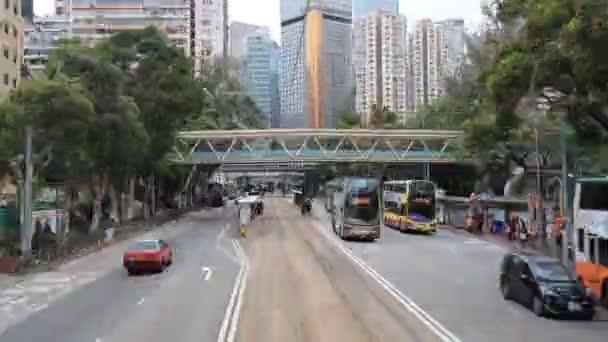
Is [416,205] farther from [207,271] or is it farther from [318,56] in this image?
[318,56]

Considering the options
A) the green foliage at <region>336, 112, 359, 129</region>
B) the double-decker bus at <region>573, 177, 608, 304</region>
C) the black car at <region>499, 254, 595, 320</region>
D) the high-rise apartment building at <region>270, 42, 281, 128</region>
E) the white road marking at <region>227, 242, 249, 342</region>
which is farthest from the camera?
the high-rise apartment building at <region>270, 42, 281, 128</region>

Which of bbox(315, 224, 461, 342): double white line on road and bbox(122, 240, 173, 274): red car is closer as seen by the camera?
bbox(315, 224, 461, 342): double white line on road

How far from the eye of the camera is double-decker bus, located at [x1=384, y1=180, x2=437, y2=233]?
43.2 metres

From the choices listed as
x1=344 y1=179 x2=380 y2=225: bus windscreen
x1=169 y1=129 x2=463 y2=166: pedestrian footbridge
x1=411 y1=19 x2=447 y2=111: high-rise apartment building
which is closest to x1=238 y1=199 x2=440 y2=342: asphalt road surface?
x1=344 y1=179 x2=380 y2=225: bus windscreen

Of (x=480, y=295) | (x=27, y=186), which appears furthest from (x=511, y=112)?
(x=27, y=186)

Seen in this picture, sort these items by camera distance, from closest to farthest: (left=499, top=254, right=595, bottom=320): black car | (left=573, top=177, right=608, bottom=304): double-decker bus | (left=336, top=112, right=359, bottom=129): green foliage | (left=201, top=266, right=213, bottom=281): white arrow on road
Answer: (left=499, top=254, right=595, bottom=320): black car
(left=573, top=177, right=608, bottom=304): double-decker bus
(left=201, top=266, right=213, bottom=281): white arrow on road
(left=336, top=112, right=359, bottom=129): green foliage

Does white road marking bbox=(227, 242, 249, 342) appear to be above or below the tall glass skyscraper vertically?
below

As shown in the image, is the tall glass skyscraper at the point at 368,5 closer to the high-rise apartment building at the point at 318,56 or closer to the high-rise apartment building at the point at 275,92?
the high-rise apartment building at the point at 275,92

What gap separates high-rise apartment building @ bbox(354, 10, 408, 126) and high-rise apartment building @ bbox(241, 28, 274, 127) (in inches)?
1145

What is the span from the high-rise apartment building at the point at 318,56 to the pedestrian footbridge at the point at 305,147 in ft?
128

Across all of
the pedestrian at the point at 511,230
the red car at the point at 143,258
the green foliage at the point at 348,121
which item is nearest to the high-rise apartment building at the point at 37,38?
the green foliage at the point at 348,121

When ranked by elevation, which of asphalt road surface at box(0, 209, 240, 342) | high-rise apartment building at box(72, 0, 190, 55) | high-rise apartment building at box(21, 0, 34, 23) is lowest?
asphalt road surface at box(0, 209, 240, 342)

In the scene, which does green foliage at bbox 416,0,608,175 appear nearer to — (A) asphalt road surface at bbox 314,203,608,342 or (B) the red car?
(A) asphalt road surface at bbox 314,203,608,342

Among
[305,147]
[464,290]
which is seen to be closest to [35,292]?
[464,290]
